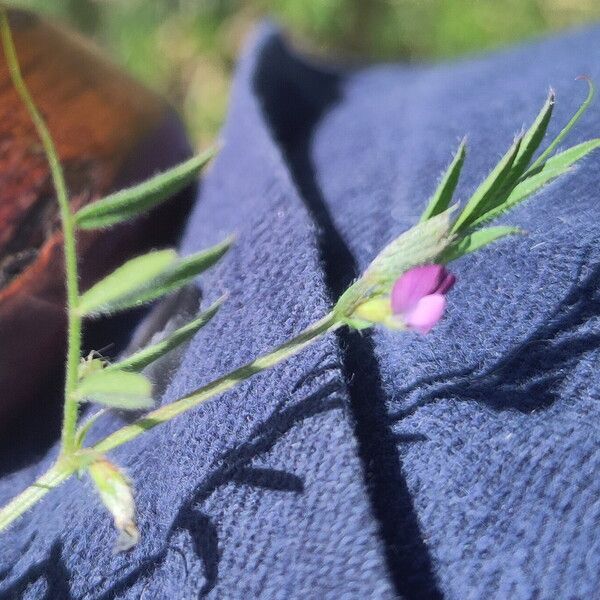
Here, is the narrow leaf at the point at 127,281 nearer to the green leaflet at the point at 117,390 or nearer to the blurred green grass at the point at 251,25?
the green leaflet at the point at 117,390

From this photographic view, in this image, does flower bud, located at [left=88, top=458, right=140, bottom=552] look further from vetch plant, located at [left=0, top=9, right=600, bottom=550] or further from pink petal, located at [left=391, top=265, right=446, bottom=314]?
pink petal, located at [left=391, top=265, right=446, bottom=314]

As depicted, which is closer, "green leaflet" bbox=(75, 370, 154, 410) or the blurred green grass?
"green leaflet" bbox=(75, 370, 154, 410)

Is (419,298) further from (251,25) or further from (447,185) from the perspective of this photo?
(251,25)

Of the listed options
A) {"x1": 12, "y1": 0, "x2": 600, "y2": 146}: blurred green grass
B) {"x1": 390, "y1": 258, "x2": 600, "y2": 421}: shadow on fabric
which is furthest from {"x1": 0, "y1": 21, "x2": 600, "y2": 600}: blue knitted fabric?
{"x1": 12, "y1": 0, "x2": 600, "y2": 146}: blurred green grass

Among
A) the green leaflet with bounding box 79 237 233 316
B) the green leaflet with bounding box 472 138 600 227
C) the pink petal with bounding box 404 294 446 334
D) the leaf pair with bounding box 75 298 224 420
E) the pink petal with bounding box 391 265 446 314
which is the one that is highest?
the green leaflet with bounding box 79 237 233 316

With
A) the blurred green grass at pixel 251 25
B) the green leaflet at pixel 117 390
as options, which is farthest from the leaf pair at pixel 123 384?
the blurred green grass at pixel 251 25

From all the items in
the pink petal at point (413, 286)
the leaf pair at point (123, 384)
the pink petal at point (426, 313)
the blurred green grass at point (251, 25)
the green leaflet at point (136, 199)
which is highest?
the green leaflet at point (136, 199)

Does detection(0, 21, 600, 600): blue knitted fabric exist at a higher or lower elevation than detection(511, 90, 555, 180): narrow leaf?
lower
